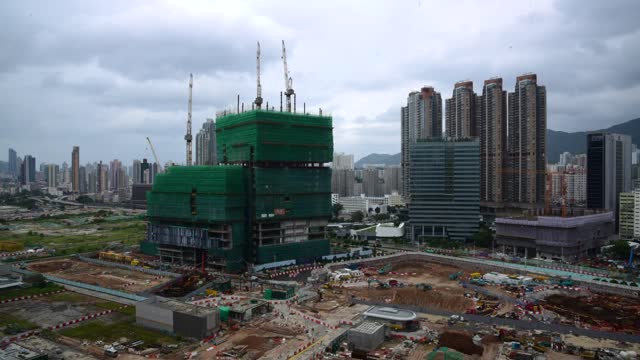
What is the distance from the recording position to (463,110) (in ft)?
422

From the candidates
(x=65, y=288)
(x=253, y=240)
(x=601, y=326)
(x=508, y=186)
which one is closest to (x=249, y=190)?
(x=253, y=240)

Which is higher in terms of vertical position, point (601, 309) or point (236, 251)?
point (236, 251)

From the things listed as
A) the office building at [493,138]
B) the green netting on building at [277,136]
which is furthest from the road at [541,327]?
the office building at [493,138]

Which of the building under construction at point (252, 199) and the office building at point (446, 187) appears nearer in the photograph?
the building under construction at point (252, 199)

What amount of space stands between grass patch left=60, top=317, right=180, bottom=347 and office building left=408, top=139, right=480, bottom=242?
68.9 meters

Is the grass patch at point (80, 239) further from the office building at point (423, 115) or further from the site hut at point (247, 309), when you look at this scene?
the office building at point (423, 115)

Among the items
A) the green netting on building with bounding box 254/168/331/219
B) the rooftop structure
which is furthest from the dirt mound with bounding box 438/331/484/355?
the green netting on building with bounding box 254/168/331/219

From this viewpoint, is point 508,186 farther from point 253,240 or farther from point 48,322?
point 48,322

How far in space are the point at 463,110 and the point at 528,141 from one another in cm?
1913

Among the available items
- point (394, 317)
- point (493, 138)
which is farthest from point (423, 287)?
point (493, 138)

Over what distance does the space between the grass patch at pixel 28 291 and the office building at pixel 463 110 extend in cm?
10382

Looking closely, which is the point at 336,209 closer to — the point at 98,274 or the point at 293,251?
the point at 293,251

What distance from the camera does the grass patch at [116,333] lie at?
129 ft

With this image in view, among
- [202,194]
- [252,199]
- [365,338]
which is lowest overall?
[365,338]
